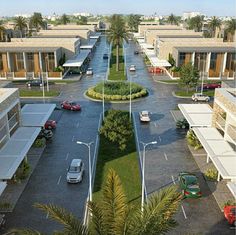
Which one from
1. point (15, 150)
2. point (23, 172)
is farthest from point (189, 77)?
point (23, 172)

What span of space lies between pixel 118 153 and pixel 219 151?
11.4 meters

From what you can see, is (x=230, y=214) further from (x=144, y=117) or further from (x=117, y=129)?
(x=144, y=117)

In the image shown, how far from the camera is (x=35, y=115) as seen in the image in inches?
1692

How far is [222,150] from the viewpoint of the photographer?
32.5 meters

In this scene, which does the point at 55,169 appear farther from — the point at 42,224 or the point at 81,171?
the point at 42,224

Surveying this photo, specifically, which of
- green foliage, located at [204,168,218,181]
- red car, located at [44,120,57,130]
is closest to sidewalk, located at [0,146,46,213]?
red car, located at [44,120,57,130]

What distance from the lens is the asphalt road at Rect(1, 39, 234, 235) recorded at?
25828 millimetres

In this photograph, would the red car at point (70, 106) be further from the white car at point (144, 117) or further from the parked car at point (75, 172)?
the parked car at point (75, 172)

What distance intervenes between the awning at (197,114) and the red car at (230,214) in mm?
14878

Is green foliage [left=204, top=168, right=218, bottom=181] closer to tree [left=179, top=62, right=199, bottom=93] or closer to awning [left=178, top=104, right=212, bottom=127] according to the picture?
awning [left=178, top=104, right=212, bottom=127]

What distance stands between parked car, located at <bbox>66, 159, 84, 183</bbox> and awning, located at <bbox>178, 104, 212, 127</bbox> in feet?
49.0

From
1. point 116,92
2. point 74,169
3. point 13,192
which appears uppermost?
point 116,92

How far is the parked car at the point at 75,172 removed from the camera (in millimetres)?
31109

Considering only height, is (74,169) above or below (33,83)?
below
